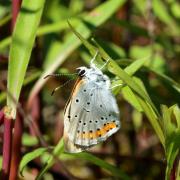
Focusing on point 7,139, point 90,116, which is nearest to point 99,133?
point 90,116

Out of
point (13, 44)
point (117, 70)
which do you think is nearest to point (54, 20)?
point (13, 44)

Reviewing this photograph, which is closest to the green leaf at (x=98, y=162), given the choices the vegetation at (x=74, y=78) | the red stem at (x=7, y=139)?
the vegetation at (x=74, y=78)

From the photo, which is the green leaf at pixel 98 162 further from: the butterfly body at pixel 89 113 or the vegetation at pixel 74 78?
the butterfly body at pixel 89 113

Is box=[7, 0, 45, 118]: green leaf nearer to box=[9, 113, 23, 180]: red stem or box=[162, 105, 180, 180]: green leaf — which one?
box=[9, 113, 23, 180]: red stem

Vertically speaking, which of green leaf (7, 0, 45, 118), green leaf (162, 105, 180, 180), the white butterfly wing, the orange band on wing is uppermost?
green leaf (7, 0, 45, 118)

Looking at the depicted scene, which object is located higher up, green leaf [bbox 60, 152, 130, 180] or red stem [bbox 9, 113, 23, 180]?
red stem [bbox 9, 113, 23, 180]

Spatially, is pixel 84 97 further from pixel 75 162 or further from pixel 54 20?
pixel 75 162

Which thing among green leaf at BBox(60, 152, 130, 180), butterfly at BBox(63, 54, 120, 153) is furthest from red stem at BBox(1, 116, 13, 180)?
green leaf at BBox(60, 152, 130, 180)
